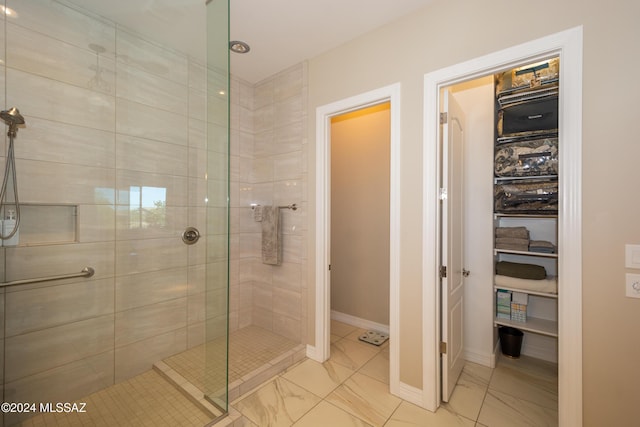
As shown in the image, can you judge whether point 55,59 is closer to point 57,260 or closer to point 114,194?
point 114,194

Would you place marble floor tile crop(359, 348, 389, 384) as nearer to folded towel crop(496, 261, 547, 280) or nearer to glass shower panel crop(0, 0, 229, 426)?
glass shower panel crop(0, 0, 229, 426)

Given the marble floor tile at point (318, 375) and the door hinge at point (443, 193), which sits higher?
the door hinge at point (443, 193)

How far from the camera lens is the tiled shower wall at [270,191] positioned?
98.7 inches

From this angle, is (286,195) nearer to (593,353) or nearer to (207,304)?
(207,304)

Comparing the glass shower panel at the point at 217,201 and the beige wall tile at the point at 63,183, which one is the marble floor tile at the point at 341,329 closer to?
the glass shower panel at the point at 217,201

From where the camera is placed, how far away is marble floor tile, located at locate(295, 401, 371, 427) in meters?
1.65

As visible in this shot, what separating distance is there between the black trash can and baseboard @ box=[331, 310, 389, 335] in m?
1.06

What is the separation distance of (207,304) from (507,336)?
2565mm

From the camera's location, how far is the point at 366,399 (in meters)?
1.88

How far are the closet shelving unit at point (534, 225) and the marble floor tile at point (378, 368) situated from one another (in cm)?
101

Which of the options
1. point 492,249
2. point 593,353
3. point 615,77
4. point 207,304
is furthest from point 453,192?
point 207,304

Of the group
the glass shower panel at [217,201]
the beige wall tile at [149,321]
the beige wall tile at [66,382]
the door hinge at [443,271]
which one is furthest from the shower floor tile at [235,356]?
the door hinge at [443,271]

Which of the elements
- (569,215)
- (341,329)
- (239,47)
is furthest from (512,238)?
(239,47)

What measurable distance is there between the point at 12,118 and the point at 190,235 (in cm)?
108
